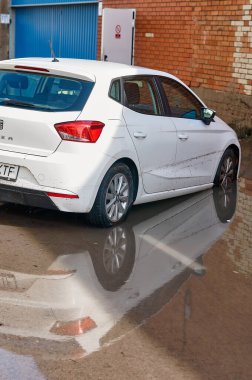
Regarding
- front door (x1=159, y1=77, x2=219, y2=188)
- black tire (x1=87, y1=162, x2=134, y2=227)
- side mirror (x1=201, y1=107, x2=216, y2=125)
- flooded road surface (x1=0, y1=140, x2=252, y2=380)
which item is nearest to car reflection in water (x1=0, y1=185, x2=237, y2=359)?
flooded road surface (x1=0, y1=140, x2=252, y2=380)

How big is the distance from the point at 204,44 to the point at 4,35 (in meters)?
11.1

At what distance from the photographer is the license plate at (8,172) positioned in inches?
242

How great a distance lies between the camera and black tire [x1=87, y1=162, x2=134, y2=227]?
6.33m

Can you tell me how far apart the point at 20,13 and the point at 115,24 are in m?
8.10

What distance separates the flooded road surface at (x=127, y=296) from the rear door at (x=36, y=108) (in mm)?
859

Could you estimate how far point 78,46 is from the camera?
61.6 ft

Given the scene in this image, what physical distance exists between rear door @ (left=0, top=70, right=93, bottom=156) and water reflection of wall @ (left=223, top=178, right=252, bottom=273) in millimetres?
1910

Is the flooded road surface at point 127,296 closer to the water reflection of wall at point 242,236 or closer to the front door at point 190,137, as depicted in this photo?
the water reflection of wall at point 242,236

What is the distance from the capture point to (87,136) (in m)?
6.09

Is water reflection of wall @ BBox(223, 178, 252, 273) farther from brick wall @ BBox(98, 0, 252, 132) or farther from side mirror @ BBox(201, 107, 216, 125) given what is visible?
brick wall @ BBox(98, 0, 252, 132)

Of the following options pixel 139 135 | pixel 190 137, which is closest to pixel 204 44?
pixel 190 137

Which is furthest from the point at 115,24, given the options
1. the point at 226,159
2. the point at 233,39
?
the point at 226,159

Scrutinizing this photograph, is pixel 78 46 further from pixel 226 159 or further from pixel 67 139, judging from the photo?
pixel 67 139

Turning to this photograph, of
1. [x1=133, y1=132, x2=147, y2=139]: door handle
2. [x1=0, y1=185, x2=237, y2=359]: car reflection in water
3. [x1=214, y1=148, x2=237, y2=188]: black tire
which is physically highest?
[x1=133, y1=132, x2=147, y2=139]: door handle
